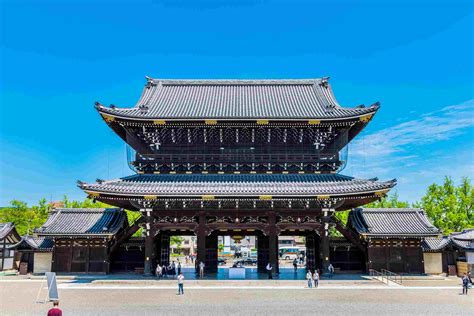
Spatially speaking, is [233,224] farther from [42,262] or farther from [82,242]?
[42,262]

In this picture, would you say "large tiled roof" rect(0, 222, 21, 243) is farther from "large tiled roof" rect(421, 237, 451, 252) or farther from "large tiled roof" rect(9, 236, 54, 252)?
"large tiled roof" rect(421, 237, 451, 252)

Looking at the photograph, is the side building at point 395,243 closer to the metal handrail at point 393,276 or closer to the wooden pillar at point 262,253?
the metal handrail at point 393,276

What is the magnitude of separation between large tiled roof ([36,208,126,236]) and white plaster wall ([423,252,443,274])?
28.8 metres

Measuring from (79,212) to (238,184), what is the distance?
55.4 ft

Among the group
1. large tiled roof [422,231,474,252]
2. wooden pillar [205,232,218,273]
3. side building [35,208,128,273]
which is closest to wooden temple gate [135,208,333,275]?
wooden pillar [205,232,218,273]

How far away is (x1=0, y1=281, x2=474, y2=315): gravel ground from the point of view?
19.0 metres

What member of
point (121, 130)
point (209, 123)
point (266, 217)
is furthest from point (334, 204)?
point (121, 130)

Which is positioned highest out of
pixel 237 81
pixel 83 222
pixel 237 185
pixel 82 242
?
pixel 237 81

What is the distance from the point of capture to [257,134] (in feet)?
107

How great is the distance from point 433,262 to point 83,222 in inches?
1304

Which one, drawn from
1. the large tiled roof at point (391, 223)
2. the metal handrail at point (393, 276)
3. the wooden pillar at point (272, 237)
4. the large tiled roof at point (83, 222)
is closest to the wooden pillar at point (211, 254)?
the wooden pillar at point (272, 237)

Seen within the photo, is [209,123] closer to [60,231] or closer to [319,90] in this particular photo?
[319,90]

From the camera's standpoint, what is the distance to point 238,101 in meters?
36.8

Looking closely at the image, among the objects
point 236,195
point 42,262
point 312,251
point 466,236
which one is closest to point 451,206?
point 466,236
